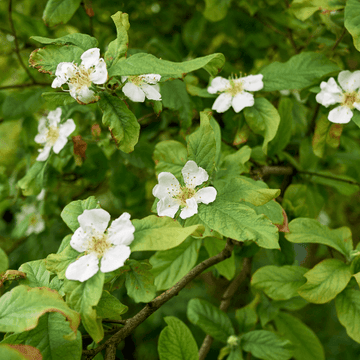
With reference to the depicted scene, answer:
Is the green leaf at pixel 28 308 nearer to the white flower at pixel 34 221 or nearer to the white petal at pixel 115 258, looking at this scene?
the white petal at pixel 115 258

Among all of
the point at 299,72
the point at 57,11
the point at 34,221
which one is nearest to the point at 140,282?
the point at 299,72

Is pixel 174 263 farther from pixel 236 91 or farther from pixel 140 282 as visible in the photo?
pixel 236 91

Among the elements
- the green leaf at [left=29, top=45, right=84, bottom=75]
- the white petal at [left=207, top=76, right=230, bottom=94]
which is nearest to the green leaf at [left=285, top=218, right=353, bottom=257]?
the white petal at [left=207, top=76, right=230, bottom=94]

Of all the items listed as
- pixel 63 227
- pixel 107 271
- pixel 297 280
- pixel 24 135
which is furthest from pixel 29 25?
pixel 297 280

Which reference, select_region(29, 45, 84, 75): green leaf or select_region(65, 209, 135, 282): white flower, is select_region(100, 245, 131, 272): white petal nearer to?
select_region(65, 209, 135, 282): white flower

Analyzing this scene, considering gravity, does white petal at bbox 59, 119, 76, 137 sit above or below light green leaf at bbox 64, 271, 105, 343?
below

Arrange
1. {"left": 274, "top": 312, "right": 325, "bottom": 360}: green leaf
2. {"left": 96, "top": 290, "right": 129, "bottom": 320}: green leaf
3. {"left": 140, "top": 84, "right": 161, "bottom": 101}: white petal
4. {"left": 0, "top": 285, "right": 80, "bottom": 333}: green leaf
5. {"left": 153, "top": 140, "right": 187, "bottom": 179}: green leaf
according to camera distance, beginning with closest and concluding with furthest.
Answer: {"left": 0, "top": 285, "right": 80, "bottom": 333}: green leaf, {"left": 96, "top": 290, "right": 129, "bottom": 320}: green leaf, {"left": 140, "top": 84, "right": 161, "bottom": 101}: white petal, {"left": 153, "top": 140, "right": 187, "bottom": 179}: green leaf, {"left": 274, "top": 312, "right": 325, "bottom": 360}: green leaf

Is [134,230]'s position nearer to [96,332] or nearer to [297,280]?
[96,332]

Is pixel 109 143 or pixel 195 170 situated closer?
pixel 195 170
